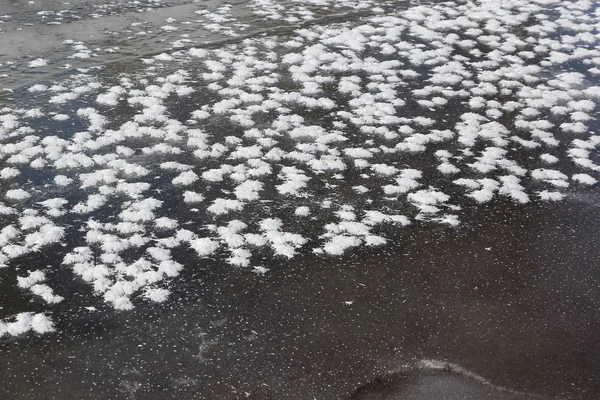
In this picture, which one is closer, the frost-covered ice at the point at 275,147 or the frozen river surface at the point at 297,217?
the frozen river surface at the point at 297,217

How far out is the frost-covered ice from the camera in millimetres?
4543

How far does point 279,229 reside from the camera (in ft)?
15.5

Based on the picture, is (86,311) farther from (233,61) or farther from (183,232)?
(233,61)

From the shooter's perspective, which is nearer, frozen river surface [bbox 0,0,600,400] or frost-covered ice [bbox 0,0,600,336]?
frozen river surface [bbox 0,0,600,400]

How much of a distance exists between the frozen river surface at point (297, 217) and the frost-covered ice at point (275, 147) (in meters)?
0.03

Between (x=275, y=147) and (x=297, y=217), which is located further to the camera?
(x=275, y=147)

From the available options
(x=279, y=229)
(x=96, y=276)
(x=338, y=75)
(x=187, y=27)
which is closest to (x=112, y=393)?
(x=96, y=276)

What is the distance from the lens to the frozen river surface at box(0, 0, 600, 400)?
142 inches

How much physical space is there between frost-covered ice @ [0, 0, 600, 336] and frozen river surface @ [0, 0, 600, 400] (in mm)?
25

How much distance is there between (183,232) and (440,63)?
4671 millimetres

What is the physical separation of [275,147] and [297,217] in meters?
1.19

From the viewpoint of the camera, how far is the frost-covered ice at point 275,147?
4.54 m

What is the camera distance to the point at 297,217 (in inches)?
192

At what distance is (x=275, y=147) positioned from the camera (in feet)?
19.2
